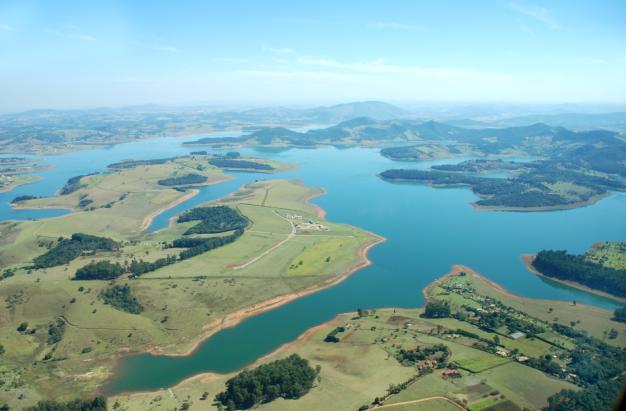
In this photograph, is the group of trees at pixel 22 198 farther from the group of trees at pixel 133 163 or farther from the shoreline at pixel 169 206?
the group of trees at pixel 133 163

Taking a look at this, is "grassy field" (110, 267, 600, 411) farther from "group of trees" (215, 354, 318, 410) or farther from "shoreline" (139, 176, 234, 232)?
"shoreline" (139, 176, 234, 232)

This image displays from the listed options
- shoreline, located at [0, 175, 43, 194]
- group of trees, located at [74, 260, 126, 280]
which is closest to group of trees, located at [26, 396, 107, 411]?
group of trees, located at [74, 260, 126, 280]

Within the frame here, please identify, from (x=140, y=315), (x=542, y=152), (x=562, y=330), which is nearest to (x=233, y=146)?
(x=542, y=152)

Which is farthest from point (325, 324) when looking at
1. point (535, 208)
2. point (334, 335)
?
point (535, 208)

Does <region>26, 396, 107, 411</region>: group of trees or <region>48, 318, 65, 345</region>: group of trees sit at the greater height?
<region>26, 396, 107, 411</region>: group of trees

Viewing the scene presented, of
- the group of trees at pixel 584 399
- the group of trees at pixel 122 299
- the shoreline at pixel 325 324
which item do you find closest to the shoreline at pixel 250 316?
the shoreline at pixel 325 324

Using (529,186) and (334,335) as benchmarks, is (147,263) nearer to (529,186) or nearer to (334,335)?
(334,335)

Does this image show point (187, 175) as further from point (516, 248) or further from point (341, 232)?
point (516, 248)
